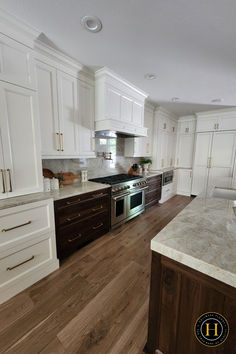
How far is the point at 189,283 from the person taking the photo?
77 centimetres

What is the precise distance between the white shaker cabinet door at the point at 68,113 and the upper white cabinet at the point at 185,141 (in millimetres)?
4004

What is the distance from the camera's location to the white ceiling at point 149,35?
129 cm

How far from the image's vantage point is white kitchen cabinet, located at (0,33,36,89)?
142 cm

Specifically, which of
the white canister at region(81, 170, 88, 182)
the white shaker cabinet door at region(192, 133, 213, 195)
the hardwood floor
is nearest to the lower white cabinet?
the hardwood floor

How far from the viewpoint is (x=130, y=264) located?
199cm

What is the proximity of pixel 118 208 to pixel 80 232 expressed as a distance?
88 cm

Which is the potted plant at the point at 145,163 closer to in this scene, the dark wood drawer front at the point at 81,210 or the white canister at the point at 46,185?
the dark wood drawer front at the point at 81,210

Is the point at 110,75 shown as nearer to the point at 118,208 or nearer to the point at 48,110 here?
the point at 48,110

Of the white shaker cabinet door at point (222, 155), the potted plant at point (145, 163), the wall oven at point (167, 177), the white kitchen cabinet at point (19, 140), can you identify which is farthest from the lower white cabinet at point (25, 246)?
the white shaker cabinet door at point (222, 155)

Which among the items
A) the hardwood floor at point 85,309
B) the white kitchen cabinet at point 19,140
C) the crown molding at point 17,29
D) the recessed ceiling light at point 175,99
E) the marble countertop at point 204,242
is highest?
the recessed ceiling light at point 175,99

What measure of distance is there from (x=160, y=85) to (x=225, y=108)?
2.58 metres

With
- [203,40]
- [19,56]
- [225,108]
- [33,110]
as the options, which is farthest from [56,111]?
[225,108]

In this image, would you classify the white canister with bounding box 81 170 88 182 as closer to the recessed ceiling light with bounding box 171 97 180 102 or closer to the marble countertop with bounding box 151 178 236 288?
the marble countertop with bounding box 151 178 236 288

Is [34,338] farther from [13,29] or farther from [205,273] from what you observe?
[13,29]
